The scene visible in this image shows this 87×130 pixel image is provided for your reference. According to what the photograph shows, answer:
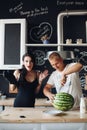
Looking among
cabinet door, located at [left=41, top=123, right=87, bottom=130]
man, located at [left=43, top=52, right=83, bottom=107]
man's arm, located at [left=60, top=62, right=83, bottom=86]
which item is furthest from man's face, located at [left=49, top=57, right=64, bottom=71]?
cabinet door, located at [left=41, top=123, right=87, bottom=130]

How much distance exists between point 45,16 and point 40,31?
0.29 m

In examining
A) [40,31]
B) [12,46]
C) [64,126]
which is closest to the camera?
[64,126]

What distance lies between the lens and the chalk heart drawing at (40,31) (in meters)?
4.72

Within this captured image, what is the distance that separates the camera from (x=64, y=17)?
15.5 ft

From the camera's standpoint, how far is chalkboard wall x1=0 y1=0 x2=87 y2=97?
472 cm

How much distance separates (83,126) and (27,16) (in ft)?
9.06

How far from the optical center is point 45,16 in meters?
4.78

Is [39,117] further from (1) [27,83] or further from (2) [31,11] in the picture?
(2) [31,11]

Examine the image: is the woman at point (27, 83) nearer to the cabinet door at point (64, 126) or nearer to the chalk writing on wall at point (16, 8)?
the cabinet door at point (64, 126)

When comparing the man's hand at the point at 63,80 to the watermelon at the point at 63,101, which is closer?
the watermelon at the point at 63,101

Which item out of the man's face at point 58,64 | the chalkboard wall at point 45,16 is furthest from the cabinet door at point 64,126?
the chalkboard wall at point 45,16

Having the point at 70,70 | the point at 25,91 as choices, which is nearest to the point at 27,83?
the point at 25,91

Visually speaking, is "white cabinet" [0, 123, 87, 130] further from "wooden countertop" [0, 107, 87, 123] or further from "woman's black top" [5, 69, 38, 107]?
"woman's black top" [5, 69, 38, 107]

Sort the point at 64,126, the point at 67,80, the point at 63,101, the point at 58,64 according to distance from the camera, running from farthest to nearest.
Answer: the point at 58,64, the point at 67,80, the point at 63,101, the point at 64,126
